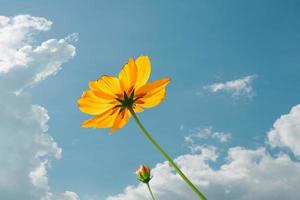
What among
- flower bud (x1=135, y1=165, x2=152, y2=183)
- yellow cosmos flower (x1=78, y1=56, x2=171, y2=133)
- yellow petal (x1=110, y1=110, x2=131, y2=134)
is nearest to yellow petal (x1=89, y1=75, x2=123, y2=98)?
yellow cosmos flower (x1=78, y1=56, x2=171, y2=133)

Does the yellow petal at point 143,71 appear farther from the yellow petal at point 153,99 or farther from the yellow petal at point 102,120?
the yellow petal at point 102,120

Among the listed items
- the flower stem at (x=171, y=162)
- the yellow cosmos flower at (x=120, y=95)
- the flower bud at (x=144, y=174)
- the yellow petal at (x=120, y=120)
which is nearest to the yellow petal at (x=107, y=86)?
the yellow cosmos flower at (x=120, y=95)

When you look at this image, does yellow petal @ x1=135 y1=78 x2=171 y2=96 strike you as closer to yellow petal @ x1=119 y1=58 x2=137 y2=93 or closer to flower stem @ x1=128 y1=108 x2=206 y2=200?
yellow petal @ x1=119 y1=58 x2=137 y2=93

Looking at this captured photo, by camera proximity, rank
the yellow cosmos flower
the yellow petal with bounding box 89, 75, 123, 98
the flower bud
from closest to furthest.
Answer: the yellow cosmos flower
the yellow petal with bounding box 89, 75, 123, 98
the flower bud

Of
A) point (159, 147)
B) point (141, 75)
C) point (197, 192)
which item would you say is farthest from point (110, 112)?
point (197, 192)

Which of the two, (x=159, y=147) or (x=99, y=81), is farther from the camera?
(x=99, y=81)

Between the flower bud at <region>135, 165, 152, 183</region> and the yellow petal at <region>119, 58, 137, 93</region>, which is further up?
the flower bud at <region>135, 165, 152, 183</region>

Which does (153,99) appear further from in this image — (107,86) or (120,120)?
(107,86)

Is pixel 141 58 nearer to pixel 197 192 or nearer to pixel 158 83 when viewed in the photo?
pixel 158 83
